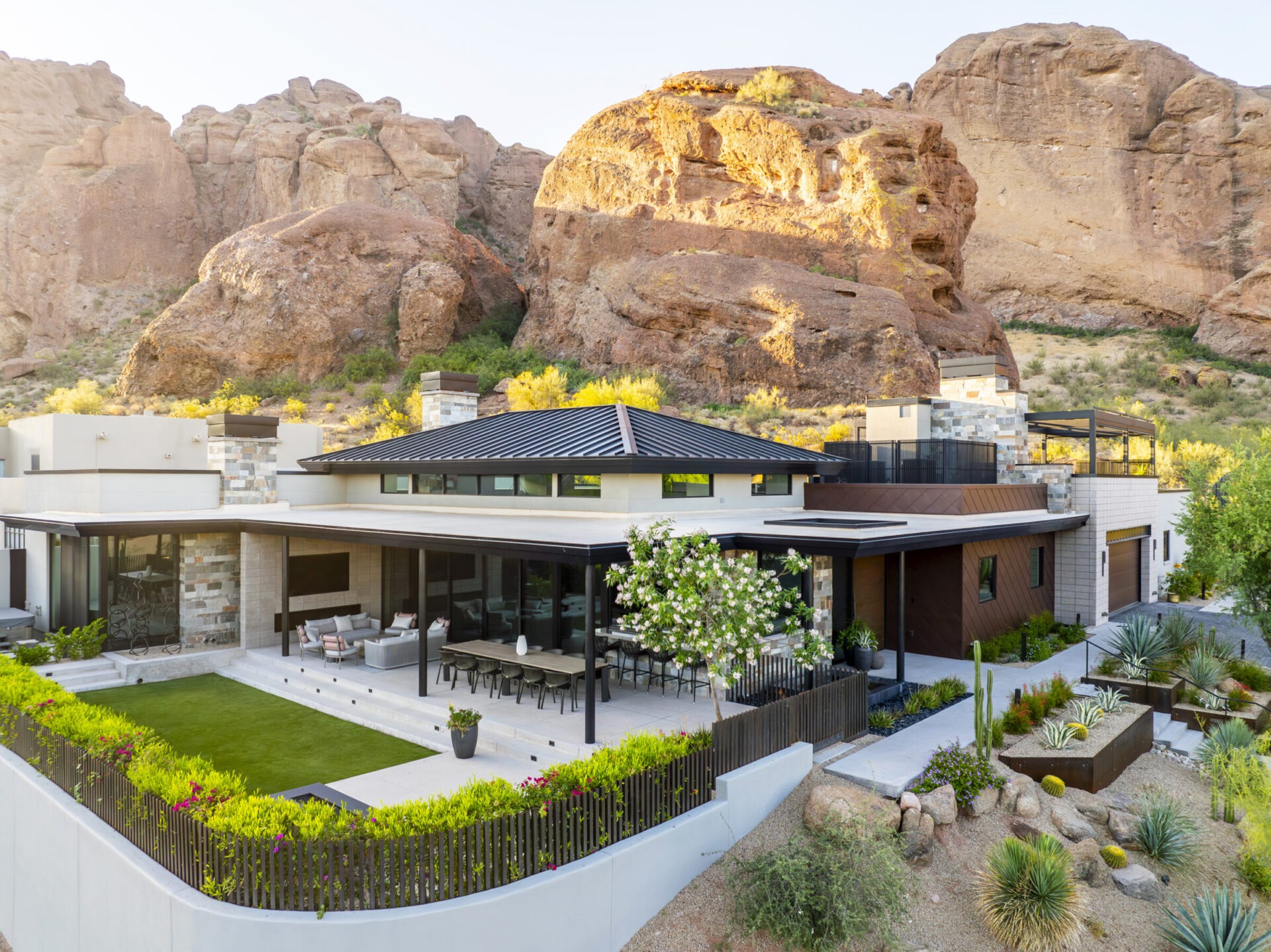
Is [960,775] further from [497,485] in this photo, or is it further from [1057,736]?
[497,485]

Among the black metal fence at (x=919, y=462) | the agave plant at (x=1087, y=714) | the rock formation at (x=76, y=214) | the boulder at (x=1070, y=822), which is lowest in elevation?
the boulder at (x=1070, y=822)

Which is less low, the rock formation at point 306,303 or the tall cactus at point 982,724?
the rock formation at point 306,303

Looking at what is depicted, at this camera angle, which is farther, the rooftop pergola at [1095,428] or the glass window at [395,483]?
the rooftop pergola at [1095,428]

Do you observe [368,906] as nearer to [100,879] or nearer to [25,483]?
[100,879]

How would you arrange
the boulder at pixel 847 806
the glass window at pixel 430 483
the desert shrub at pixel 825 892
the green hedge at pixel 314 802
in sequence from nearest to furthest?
the green hedge at pixel 314 802, the desert shrub at pixel 825 892, the boulder at pixel 847 806, the glass window at pixel 430 483

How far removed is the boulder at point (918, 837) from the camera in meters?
8.15

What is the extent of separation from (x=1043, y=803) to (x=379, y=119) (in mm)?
64477

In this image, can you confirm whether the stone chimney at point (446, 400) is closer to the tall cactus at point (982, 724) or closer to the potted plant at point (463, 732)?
the potted plant at point (463, 732)

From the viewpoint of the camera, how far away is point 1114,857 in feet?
28.5

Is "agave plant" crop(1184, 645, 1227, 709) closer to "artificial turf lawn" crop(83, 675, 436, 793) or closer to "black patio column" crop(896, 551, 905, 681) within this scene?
"black patio column" crop(896, 551, 905, 681)

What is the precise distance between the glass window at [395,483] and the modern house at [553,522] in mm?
53

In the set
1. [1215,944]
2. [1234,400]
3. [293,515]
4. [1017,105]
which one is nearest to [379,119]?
[1017,105]

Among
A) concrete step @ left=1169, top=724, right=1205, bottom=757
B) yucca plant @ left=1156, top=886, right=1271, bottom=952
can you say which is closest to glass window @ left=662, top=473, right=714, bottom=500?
concrete step @ left=1169, top=724, right=1205, bottom=757

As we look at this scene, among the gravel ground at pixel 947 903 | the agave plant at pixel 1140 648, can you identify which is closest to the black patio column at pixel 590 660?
the gravel ground at pixel 947 903
